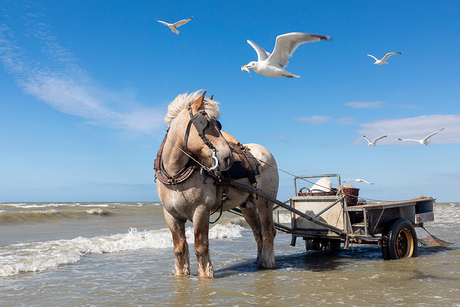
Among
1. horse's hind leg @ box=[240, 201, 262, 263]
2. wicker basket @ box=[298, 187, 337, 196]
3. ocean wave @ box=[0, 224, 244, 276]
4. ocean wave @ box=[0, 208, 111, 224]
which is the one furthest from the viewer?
ocean wave @ box=[0, 208, 111, 224]

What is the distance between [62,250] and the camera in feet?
28.7

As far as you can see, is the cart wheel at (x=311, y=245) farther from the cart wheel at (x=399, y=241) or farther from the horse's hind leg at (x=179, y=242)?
the horse's hind leg at (x=179, y=242)

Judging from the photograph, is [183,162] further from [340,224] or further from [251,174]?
[340,224]

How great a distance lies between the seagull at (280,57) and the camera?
19.5ft

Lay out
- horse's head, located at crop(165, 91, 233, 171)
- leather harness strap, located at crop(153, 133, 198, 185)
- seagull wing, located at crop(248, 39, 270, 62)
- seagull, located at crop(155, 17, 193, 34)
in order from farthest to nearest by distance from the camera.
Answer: seagull, located at crop(155, 17, 193, 34)
seagull wing, located at crop(248, 39, 270, 62)
leather harness strap, located at crop(153, 133, 198, 185)
horse's head, located at crop(165, 91, 233, 171)

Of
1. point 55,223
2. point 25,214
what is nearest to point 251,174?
point 55,223

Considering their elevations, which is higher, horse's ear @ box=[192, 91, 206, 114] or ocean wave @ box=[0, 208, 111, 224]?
horse's ear @ box=[192, 91, 206, 114]

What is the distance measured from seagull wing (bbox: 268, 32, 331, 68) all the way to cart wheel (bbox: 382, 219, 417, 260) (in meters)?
3.96

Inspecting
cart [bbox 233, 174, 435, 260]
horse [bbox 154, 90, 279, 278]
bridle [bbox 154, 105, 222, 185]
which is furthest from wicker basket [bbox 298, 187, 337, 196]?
bridle [bbox 154, 105, 222, 185]

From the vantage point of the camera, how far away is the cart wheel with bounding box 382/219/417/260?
6.85 metres

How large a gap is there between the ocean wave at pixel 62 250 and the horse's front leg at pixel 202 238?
387 cm

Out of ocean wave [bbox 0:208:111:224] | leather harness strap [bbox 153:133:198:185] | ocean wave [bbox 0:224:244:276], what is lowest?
ocean wave [bbox 0:224:244:276]

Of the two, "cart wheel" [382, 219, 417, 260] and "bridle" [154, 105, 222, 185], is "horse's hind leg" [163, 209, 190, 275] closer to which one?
"bridle" [154, 105, 222, 185]

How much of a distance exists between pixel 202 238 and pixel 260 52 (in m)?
4.30
